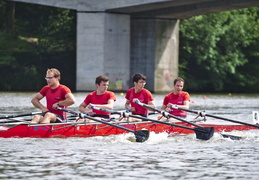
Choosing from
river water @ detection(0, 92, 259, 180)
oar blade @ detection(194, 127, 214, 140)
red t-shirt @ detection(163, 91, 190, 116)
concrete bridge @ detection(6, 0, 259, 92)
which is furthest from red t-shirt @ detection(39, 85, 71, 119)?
concrete bridge @ detection(6, 0, 259, 92)

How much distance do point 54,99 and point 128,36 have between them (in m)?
29.6

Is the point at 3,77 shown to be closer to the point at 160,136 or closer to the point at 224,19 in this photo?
Result: the point at 224,19

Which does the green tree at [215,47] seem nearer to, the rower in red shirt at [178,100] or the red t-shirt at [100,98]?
the rower in red shirt at [178,100]

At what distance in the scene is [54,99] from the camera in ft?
46.9

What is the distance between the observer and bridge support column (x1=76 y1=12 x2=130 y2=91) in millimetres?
41969

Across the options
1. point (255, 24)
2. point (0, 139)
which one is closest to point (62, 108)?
point (0, 139)

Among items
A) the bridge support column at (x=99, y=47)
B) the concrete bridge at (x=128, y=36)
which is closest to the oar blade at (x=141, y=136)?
the concrete bridge at (x=128, y=36)

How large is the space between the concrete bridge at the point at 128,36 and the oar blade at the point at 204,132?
77.7 feet

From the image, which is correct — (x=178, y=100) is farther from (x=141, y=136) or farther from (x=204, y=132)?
(x=141, y=136)

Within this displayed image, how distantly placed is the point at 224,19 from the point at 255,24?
12.0 feet

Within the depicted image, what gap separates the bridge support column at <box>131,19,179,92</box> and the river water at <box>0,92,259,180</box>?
1213 inches

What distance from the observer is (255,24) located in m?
52.2

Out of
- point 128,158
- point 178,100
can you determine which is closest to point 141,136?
point 178,100

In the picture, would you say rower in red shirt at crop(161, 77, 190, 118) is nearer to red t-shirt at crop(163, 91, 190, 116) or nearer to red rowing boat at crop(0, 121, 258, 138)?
red t-shirt at crop(163, 91, 190, 116)
